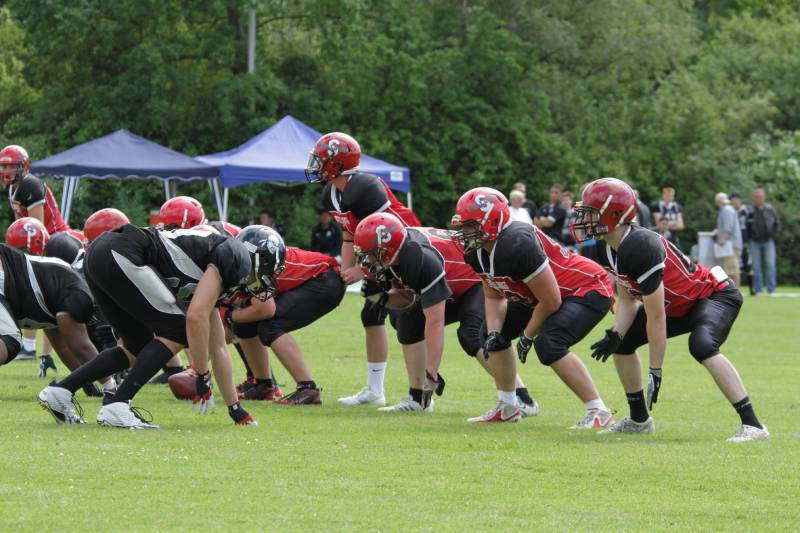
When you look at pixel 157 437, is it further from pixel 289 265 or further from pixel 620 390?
pixel 620 390

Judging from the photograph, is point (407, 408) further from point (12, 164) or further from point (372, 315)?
point (12, 164)

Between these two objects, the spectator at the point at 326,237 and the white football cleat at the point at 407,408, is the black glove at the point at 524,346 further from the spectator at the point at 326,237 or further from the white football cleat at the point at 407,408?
the spectator at the point at 326,237

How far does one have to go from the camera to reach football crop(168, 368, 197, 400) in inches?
434

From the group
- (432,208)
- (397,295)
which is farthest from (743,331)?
(432,208)

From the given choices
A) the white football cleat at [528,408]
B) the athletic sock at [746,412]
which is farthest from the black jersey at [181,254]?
the athletic sock at [746,412]

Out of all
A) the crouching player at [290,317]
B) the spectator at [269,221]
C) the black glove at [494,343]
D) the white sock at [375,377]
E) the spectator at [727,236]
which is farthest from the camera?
the spectator at [269,221]

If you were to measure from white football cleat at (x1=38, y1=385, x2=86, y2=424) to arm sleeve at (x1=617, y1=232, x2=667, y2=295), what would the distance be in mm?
3855

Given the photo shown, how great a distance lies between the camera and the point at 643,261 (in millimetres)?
8617

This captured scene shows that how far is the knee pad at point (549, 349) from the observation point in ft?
30.2

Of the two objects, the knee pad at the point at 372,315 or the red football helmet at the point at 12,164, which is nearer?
the knee pad at the point at 372,315

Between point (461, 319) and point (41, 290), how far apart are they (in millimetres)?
3332

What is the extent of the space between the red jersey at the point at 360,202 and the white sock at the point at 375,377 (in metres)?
1.16

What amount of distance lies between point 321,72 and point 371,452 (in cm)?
3142

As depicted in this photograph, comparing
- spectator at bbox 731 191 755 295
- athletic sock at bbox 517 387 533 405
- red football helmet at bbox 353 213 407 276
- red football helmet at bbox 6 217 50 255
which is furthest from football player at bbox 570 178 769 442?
spectator at bbox 731 191 755 295
